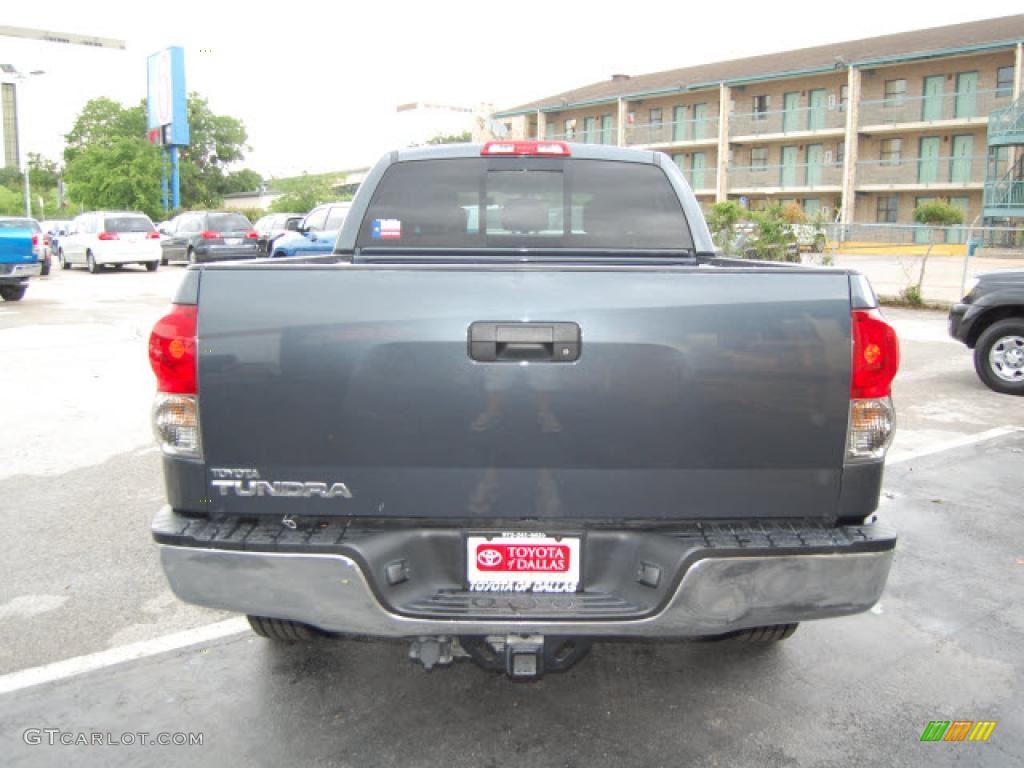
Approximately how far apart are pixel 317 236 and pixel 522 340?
17491 millimetres

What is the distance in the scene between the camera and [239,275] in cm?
267

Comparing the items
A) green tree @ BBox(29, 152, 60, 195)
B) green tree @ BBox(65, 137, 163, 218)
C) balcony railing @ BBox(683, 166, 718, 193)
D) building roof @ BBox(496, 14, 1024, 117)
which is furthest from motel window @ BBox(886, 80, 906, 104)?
green tree @ BBox(29, 152, 60, 195)

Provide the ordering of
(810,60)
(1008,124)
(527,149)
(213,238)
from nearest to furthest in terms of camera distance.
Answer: (527,149), (213,238), (1008,124), (810,60)

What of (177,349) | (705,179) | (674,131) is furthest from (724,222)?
(674,131)

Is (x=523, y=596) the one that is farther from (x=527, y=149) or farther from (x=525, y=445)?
(x=527, y=149)

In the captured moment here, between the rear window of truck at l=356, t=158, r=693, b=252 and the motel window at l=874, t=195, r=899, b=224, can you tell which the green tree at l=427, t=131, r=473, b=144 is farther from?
the rear window of truck at l=356, t=158, r=693, b=252

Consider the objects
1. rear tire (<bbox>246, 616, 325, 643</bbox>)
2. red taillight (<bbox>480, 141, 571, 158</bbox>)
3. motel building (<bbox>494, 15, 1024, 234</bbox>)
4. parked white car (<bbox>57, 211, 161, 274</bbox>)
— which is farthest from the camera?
motel building (<bbox>494, 15, 1024, 234</bbox>)

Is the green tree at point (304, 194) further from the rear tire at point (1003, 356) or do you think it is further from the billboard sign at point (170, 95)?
the rear tire at point (1003, 356)

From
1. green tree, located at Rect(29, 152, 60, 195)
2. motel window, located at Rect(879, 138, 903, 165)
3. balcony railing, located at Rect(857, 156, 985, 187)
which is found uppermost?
green tree, located at Rect(29, 152, 60, 195)

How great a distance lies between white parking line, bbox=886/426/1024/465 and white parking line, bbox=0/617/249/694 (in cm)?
510

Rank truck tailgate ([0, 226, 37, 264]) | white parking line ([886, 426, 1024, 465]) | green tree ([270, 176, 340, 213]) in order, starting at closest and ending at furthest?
1. white parking line ([886, 426, 1024, 465])
2. truck tailgate ([0, 226, 37, 264])
3. green tree ([270, 176, 340, 213])

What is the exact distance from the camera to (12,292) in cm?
1819

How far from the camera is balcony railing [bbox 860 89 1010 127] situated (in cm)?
4072

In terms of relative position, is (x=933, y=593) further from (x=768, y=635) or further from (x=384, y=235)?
(x=384, y=235)
